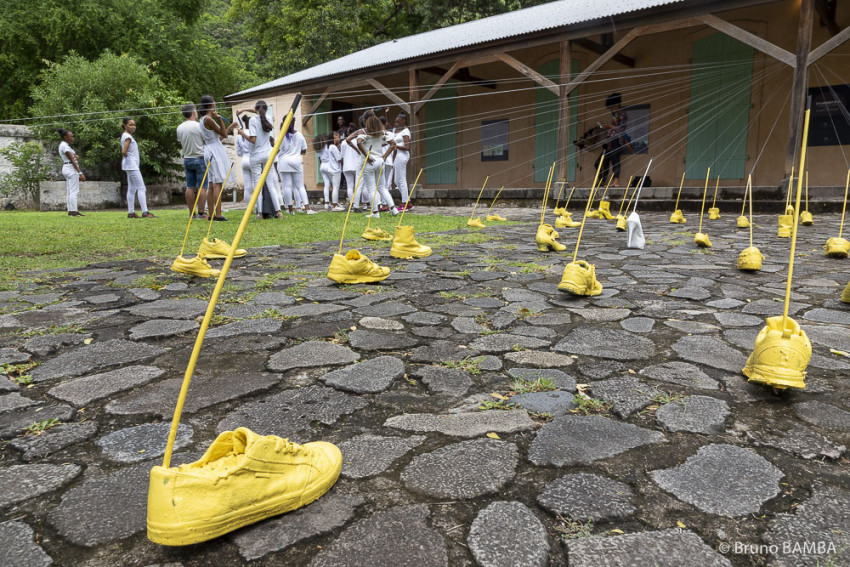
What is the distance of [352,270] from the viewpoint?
3580 mm

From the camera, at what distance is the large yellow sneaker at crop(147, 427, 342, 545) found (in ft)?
3.43

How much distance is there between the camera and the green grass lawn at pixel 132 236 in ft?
15.4

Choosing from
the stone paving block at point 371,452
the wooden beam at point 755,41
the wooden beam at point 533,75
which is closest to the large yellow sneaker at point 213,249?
the stone paving block at point 371,452

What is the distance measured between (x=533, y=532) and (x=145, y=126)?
52.5ft

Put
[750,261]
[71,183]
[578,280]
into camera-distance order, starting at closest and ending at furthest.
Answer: [578,280] → [750,261] → [71,183]

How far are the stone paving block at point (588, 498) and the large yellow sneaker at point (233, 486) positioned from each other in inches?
21.2

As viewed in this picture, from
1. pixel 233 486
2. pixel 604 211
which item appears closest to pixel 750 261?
pixel 233 486

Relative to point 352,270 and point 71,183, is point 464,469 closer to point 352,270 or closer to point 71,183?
point 352,270

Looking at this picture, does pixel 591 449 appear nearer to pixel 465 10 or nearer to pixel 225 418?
pixel 225 418

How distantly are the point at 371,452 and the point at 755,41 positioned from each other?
9.58 m

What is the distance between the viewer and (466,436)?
153 cm

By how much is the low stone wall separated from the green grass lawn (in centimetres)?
434

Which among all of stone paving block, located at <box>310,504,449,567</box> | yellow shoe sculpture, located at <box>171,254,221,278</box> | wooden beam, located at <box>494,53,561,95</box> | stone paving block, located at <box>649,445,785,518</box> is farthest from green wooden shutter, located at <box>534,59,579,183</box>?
stone paving block, located at <box>310,504,449,567</box>

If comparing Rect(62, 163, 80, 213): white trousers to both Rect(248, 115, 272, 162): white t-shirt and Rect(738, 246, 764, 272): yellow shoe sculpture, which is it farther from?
Rect(738, 246, 764, 272): yellow shoe sculpture
